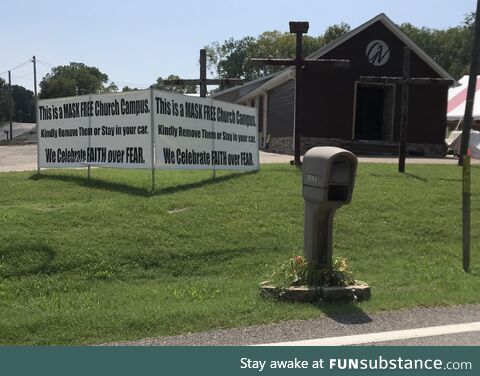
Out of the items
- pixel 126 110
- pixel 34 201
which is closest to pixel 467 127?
pixel 126 110

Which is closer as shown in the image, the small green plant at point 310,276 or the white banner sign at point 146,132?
the small green plant at point 310,276

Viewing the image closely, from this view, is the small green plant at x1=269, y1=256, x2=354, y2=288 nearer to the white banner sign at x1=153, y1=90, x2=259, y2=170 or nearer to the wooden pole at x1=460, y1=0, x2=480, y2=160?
the white banner sign at x1=153, y1=90, x2=259, y2=170

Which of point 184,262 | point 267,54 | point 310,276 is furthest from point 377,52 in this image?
point 267,54

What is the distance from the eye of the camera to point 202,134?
1181cm

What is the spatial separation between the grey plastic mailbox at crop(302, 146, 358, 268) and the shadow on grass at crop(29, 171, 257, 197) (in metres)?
4.17

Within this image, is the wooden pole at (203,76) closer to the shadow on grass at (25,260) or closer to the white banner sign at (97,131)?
the white banner sign at (97,131)

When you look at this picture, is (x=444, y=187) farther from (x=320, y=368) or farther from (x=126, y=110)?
(x=320, y=368)

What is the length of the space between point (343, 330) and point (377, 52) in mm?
20838

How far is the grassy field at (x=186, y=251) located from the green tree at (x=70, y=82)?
7102 cm

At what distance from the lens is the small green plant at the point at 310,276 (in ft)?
19.0

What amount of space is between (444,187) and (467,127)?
616cm

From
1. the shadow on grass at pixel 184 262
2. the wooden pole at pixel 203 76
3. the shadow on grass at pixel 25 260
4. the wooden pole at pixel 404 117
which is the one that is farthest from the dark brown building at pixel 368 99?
the shadow on grass at pixel 25 260

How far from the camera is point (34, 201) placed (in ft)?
30.4

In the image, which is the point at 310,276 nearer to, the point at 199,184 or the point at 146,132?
the point at 199,184
